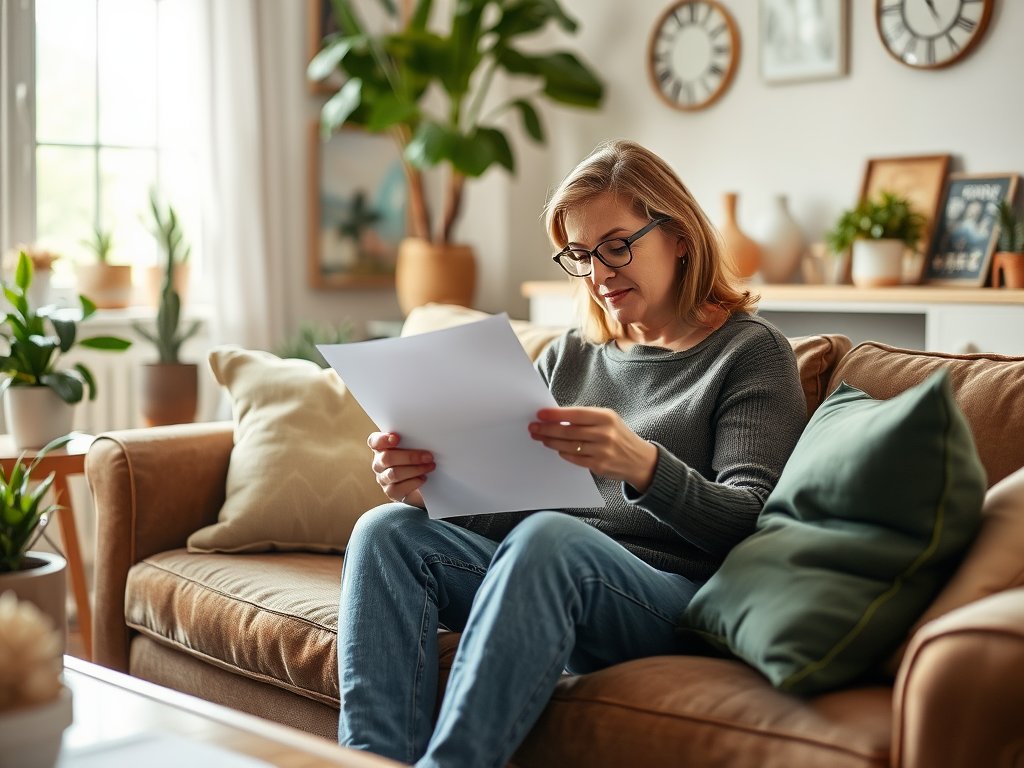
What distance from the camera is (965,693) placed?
Answer: 1030mm

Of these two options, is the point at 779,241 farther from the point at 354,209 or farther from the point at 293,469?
the point at 293,469

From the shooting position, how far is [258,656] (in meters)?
1.73

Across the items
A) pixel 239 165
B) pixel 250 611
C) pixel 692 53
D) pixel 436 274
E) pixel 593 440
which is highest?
pixel 692 53

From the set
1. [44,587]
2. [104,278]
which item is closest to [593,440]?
[44,587]

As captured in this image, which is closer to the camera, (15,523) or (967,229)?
(15,523)

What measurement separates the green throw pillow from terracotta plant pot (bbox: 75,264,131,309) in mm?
2412

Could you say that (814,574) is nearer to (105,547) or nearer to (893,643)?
(893,643)

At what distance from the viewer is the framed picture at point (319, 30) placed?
3.65 metres

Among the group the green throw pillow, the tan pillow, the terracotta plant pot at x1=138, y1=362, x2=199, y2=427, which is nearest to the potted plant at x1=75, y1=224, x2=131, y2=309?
the terracotta plant pot at x1=138, y1=362, x2=199, y2=427

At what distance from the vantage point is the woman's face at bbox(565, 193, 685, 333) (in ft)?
5.36

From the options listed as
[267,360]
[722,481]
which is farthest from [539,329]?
[722,481]

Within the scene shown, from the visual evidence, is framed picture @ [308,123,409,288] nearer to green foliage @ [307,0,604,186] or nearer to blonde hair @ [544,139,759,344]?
green foliage @ [307,0,604,186]

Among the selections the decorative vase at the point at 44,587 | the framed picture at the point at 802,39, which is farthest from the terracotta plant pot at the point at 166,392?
the framed picture at the point at 802,39

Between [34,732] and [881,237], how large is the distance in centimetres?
260
